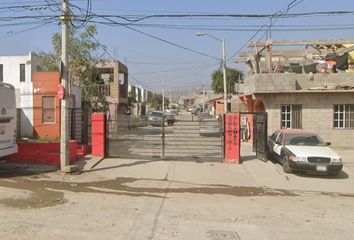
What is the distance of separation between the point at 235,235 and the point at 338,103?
1891 centimetres

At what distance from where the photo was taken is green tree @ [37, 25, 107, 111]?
30188mm

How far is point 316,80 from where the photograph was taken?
2606 cm

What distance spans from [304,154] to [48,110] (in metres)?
15.4

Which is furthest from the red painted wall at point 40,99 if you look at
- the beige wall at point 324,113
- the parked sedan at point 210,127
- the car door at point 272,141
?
the beige wall at point 324,113

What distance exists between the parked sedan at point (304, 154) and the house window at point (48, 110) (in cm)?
1303

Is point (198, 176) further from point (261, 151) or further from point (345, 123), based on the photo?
point (345, 123)

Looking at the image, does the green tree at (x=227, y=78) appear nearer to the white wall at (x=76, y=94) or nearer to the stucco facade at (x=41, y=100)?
the white wall at (x=76, y=94)

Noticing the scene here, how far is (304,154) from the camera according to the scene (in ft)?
53.6

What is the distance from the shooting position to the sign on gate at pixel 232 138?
18672mm

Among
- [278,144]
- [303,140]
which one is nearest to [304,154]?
[303,140]

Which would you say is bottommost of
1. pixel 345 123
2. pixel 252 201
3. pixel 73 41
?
pixel 252 201

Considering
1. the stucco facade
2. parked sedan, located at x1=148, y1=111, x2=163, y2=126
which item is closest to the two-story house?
parked sedan, located at x1=148, y1=111, x2=163, y2=126

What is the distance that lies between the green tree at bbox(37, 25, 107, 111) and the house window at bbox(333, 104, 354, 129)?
51.1 ft

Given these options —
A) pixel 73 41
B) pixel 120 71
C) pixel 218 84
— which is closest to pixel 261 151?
pixel 73 41
